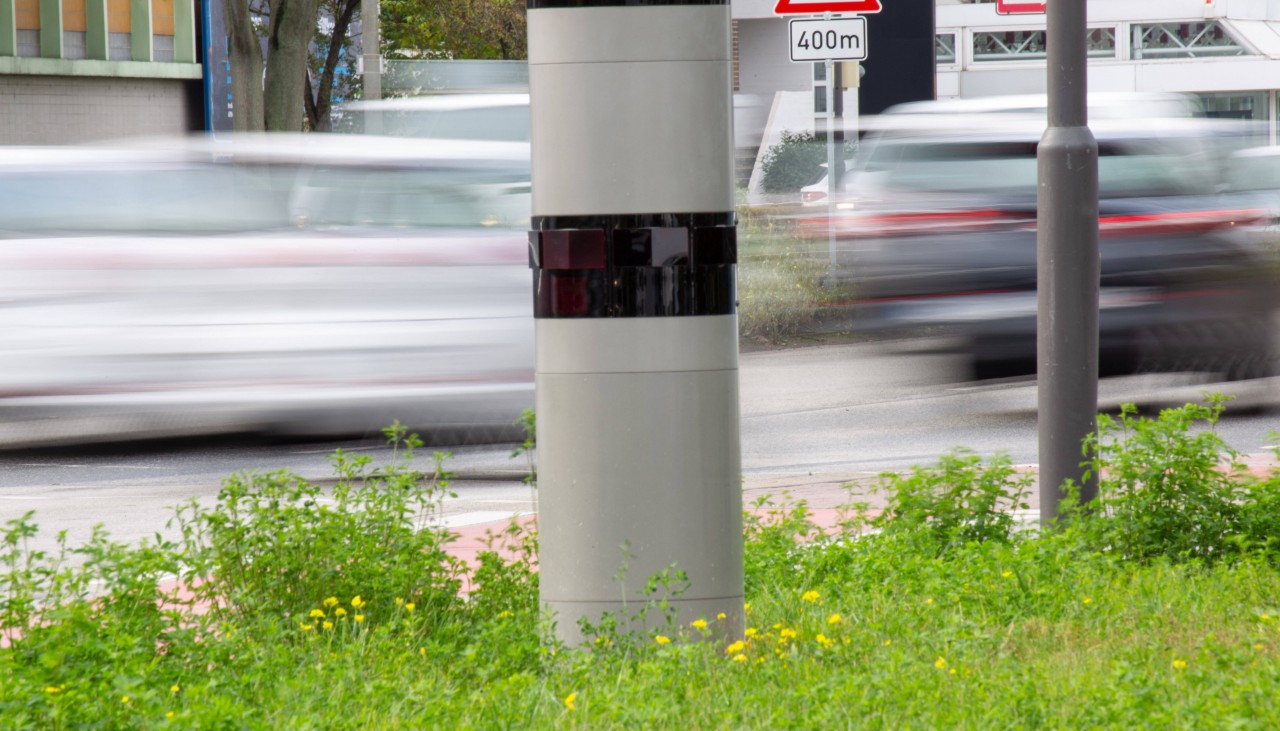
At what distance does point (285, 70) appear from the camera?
24.9 m

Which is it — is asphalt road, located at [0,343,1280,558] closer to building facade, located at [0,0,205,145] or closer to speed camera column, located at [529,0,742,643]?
speed camera column, located at [529,0,742,643]

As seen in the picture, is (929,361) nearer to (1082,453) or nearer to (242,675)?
(1082,453)

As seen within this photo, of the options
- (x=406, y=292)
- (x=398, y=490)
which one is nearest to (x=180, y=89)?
(x=406, y=292)

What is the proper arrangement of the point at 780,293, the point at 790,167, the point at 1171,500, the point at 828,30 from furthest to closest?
1. the point at 790,167
2. the point at 780,293
3. the point at 828,30
4. the point at 1171,500

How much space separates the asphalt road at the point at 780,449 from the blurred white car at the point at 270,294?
35 centimetres

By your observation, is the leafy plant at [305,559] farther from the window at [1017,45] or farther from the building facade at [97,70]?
the window at [1017,45]

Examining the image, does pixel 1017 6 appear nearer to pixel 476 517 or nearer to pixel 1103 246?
pixel 1103 246

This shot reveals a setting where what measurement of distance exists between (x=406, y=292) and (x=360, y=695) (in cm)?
530

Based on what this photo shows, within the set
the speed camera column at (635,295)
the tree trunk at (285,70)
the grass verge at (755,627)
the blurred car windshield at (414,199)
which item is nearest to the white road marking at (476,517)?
the blurred car windshield at (414,199)

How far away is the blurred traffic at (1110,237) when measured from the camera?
11.9 meters

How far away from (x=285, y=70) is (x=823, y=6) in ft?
39.0

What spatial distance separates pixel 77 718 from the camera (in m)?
4.27

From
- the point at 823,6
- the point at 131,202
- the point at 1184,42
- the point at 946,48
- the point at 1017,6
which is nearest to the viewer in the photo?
the point at 131,202

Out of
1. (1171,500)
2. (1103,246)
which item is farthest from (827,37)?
(1171,500)
